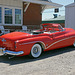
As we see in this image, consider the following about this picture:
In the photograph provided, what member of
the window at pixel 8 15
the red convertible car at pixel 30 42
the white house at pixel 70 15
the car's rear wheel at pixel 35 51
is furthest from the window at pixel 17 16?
the car's rear wheel at pixel 35 51

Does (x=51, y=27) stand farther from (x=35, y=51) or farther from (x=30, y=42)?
(x=30, y=42)

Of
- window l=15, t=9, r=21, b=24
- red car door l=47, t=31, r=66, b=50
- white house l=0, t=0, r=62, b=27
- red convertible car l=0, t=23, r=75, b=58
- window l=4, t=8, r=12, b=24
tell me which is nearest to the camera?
red convertible car l=0, t=23, r=75, b=58

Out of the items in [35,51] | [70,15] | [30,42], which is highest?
[70,15]

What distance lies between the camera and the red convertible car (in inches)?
206

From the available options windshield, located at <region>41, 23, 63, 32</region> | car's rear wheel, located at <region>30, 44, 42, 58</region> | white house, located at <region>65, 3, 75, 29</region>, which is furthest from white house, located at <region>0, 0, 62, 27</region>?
car's rear wheel, located at <region>30, 44, 42, 58</region>

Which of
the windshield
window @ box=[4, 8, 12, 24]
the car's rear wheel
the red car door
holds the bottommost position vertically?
the car's rear wheel

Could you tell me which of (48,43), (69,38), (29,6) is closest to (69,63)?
(48,43)

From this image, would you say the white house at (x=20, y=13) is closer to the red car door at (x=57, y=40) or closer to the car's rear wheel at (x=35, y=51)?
the red car door at (x=57, y=40)

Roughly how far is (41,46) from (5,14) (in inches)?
245

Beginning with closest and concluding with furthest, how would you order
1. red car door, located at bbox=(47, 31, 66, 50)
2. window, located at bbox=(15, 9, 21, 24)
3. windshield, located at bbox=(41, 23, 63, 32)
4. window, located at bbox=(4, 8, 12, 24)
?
red car door, located at bbox=(47, 31, 66, 50), windshield, located at bbox=(41, 23, 63, 32), window, located at bbox=(4, 8, 12, 24), window, located at bbox=(15, 9, 21, 24)

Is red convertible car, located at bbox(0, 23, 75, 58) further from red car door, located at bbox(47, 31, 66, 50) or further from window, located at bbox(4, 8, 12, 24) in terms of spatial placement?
window, located at bbox(4, 8, 12, 24)

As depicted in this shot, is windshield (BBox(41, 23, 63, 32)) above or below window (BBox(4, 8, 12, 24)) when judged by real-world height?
below

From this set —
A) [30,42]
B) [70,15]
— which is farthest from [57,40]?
[70,15]

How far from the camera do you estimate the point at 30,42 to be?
5.50 meters
